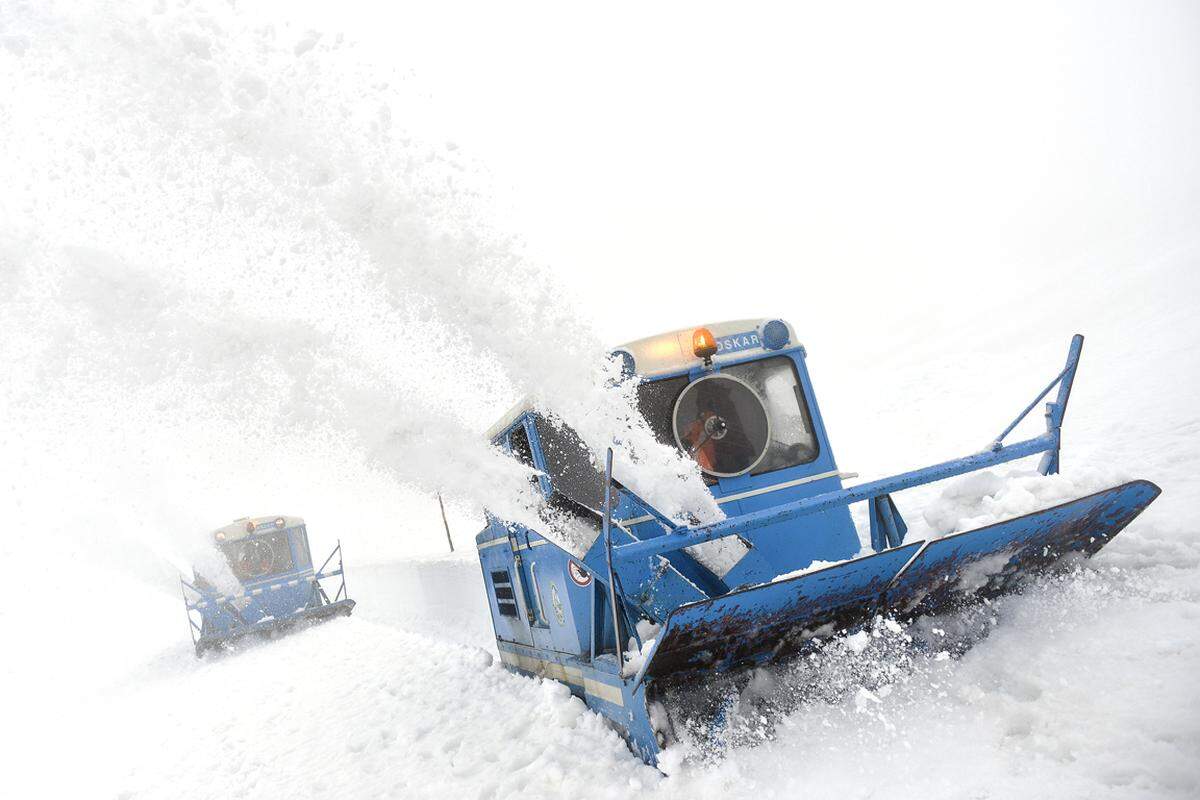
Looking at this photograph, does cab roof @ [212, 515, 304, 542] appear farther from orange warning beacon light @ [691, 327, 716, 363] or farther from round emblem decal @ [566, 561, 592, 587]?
orange warning beacon light @ [691, 327, 716, 363]

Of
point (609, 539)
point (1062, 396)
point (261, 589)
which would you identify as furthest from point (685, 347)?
point (261, 589)

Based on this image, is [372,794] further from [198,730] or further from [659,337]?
[198,730]

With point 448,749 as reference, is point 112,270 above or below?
above

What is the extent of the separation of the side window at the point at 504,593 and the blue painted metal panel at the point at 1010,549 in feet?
11.5

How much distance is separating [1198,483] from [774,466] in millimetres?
4004

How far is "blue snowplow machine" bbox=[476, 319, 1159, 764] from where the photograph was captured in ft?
10.5

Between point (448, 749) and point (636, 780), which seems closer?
point (636, 780)

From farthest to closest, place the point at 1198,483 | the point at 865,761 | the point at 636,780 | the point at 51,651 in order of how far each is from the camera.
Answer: the point at 51,651 → the point at 1198,483 → the point at 636,780 → the point at 865,761

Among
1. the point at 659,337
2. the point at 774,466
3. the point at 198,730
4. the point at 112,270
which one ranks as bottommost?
the point at 198,730

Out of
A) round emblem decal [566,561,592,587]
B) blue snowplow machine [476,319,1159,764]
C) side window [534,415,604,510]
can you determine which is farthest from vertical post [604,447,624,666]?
side window [534,415,604,510]

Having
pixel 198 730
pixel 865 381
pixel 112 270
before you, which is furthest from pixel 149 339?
pixel 865 381

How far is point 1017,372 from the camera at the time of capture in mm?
15352

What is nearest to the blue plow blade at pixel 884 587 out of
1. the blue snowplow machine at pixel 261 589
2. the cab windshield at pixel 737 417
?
the cab windshield at pixel 737 417

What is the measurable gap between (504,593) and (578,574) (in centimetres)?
226
